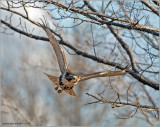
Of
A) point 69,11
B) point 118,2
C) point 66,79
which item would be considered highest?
point 118,2

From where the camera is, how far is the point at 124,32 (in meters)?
4.70

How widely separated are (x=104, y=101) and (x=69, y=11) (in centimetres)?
134

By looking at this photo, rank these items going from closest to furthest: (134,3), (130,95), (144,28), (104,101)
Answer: (104,101) < (144,28) < (134,3) < (130,95)

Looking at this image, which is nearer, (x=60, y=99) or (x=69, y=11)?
(x=69, y=11)

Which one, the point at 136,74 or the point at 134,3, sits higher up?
the point at 134,3

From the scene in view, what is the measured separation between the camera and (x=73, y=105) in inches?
495

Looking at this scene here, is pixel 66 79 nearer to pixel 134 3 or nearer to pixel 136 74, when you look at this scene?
pixel 136 74

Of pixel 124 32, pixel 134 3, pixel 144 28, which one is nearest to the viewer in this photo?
pixel 144 28

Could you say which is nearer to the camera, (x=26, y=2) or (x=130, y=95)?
(x=26, y=2)

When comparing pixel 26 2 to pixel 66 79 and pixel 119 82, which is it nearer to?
pixel 66 79

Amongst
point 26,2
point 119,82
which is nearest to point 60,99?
point 119,82

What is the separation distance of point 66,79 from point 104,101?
1.64 ft

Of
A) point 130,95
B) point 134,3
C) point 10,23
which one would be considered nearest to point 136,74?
point 134,3

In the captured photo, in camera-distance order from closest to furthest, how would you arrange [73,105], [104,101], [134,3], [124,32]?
[104,101]
[134,3]
[124,32]
[73,105]
